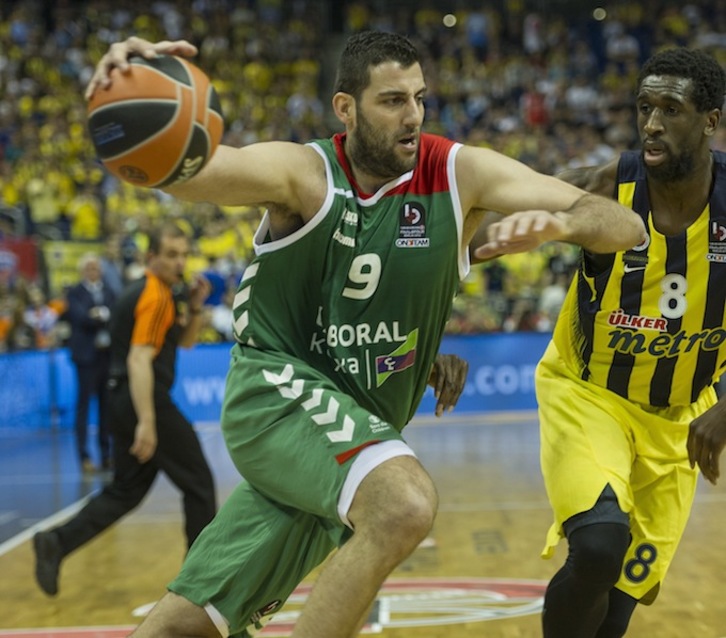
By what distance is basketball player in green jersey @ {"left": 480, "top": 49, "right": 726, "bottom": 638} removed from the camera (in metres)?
4.23

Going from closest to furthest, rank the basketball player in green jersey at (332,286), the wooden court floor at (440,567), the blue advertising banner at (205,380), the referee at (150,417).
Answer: the basketball player in green jersey at (332,286) → the wooden court floor at (440,567) → the referee at (150,417) → the blue advertising banner at (205,380)

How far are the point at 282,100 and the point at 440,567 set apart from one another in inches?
715

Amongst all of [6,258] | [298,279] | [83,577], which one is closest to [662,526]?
[298,279]

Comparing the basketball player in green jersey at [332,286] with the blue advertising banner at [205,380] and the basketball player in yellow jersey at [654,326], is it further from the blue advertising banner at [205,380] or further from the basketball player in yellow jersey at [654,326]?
the blue advertising banner at [205,380]

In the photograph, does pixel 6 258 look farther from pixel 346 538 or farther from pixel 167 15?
pixel 346 538

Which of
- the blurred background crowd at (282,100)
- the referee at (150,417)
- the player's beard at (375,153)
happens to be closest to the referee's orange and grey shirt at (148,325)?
the referee at (150,417)

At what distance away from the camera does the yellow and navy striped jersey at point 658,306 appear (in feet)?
14.0

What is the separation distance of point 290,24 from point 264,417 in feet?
76.4

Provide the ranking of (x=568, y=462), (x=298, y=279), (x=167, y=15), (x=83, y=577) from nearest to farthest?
(x=298, y=279) < (x=568, y=462) < (x=83, y=577) < (x=167, y=15)

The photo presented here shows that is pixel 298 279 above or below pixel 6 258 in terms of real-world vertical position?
above

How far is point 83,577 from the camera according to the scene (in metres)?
7.10

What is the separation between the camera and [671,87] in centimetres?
421

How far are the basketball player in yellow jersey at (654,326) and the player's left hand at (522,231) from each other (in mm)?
1086

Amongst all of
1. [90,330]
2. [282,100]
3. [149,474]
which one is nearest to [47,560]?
[149,474]
